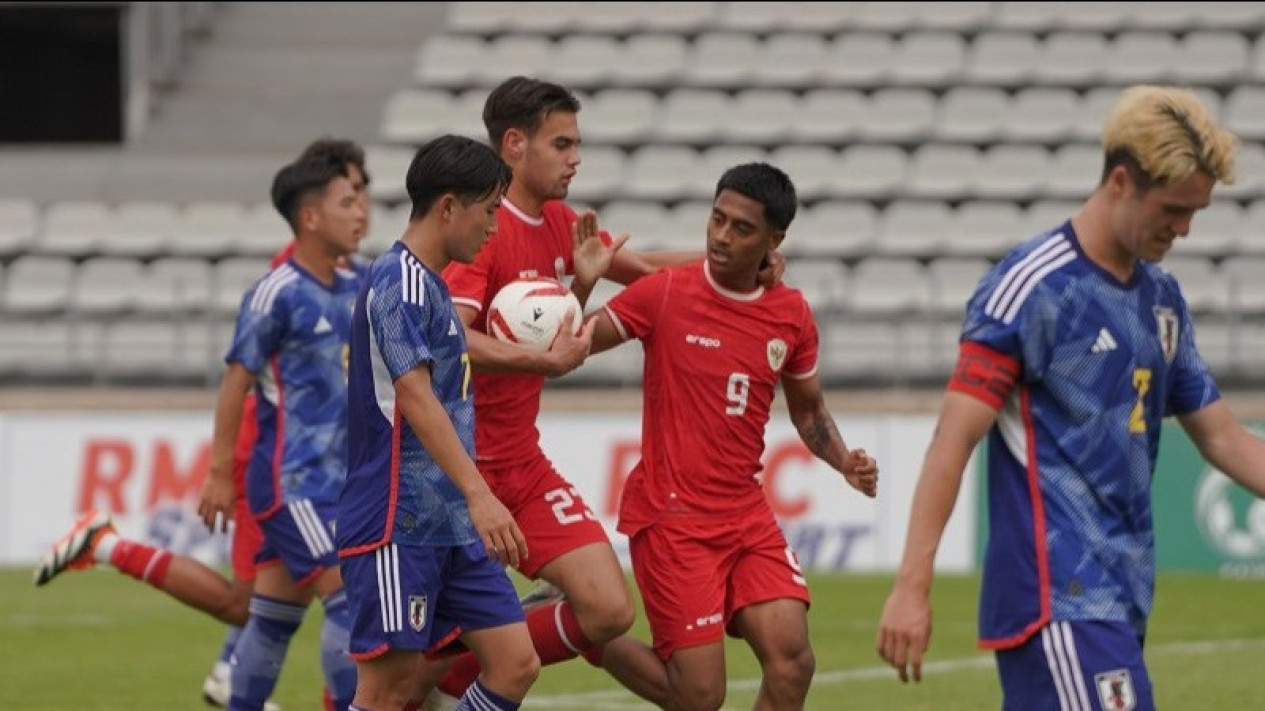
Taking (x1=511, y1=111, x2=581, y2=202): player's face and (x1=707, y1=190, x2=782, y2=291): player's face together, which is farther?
(x1=511, y1=111, x2=581, y2=202): player's face

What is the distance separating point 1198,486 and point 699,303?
9.07 meters

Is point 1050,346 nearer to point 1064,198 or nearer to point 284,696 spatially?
point 284,696

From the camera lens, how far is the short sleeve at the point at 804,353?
320 inches

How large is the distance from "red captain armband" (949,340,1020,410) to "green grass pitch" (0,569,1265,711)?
5.00m

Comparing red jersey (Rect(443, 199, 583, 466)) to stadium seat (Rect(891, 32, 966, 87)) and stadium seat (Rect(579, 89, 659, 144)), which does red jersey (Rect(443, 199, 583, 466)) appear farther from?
stadium seat (Rect(891, 32, 966, 87))

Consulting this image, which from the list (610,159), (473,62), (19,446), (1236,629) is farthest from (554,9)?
(1236,629)

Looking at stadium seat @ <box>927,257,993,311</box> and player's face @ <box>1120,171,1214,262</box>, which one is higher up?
player's face @ <box>1120,171,1214,262</box>

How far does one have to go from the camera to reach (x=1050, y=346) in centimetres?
541

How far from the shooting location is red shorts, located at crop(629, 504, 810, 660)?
7828 mm

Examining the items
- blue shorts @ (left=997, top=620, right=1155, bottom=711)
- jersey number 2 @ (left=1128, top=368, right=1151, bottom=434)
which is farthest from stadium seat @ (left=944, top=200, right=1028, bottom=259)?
blue shorts @ (left=997, top=620, right=1155, bottom=711)

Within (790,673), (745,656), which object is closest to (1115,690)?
(790,673)

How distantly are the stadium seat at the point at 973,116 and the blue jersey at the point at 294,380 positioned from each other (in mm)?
13473

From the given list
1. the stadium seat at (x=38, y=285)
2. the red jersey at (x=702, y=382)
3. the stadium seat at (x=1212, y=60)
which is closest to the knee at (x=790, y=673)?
the red jersey at (x=702, y=382)

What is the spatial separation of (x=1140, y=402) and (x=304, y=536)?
4452 mm
